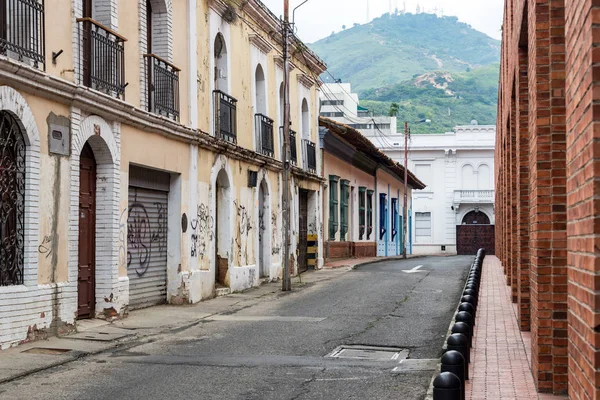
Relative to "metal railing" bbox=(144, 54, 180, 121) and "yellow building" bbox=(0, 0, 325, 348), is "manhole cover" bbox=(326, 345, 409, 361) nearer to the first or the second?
"yellow building" bbox=(0, 0, 325, 348)

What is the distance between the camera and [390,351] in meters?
10.8

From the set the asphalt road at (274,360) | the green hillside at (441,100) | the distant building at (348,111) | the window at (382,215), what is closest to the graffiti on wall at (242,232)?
the asphalt road at (274,360)

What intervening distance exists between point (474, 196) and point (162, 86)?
159ft

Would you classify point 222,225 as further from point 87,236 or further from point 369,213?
point 369,213

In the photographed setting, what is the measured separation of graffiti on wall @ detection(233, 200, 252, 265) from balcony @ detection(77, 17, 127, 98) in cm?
684

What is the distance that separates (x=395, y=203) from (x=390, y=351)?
4044 centimetres

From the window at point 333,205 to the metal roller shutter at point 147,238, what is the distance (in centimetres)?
1609

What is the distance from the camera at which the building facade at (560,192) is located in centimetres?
352

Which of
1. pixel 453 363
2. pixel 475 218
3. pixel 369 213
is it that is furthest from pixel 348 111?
pixel 453 363

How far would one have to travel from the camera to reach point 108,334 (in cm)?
1195

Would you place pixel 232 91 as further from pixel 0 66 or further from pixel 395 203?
pixel 395 203

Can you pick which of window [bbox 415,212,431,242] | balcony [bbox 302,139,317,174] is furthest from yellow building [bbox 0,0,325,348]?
window [bbox 415,212,431,242]

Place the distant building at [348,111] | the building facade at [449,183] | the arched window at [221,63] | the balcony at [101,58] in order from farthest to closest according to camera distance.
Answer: the distant building at [348,111] < the building facade at [449,183] < the arched window at [221,63] < the balcony at [101,58]

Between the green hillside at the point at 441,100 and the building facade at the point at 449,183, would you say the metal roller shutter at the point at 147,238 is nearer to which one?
the building facade at the point at 449,183
